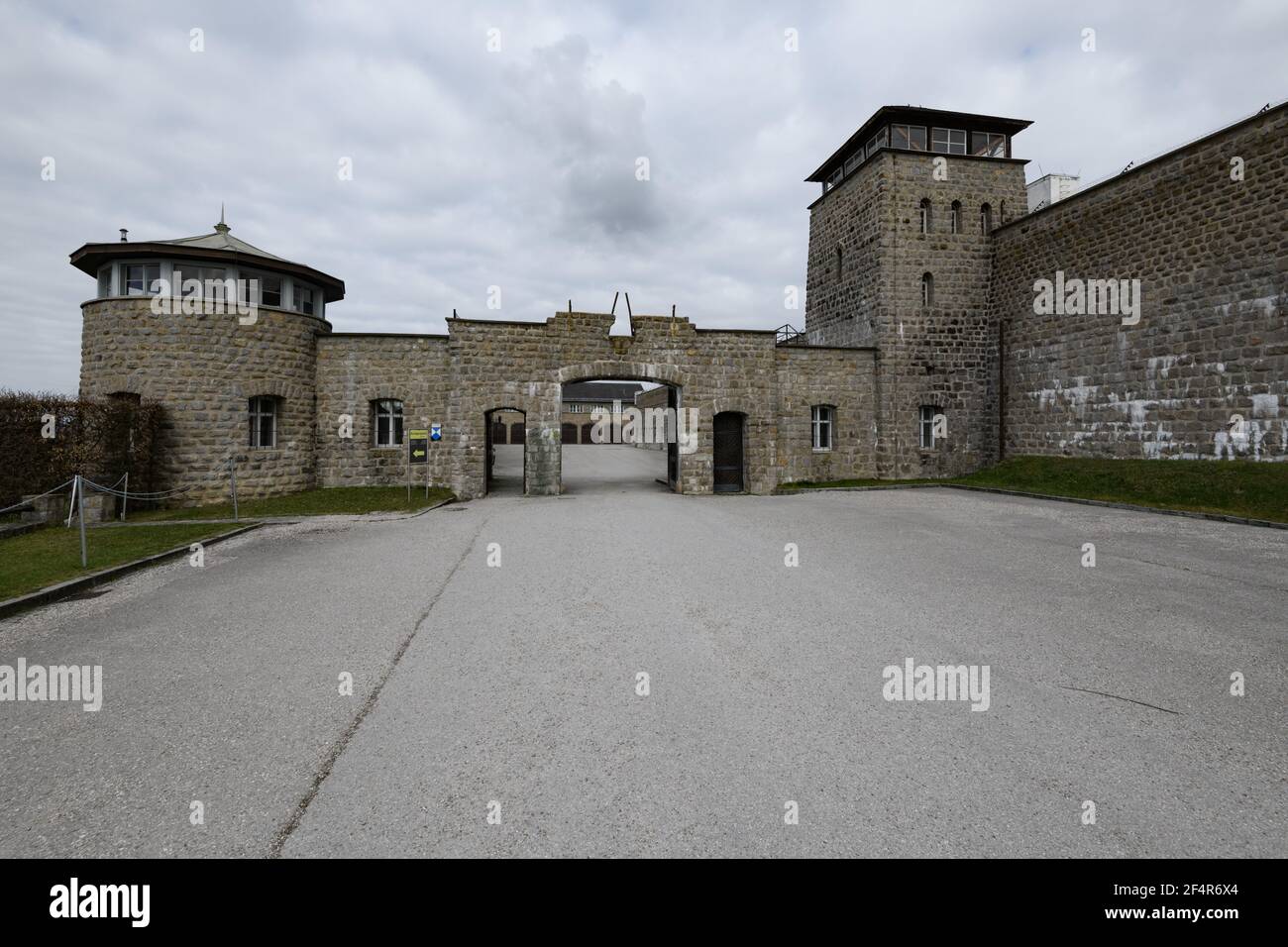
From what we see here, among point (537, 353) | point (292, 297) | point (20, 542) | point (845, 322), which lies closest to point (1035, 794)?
point (20, 542)

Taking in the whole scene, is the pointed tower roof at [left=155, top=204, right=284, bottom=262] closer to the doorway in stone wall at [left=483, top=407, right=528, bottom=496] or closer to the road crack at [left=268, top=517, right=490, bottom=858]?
the doorway in stone wall at [left=483, top=407, right=528, bottom=496]

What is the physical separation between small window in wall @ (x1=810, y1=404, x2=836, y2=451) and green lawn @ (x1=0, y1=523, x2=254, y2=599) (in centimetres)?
1697

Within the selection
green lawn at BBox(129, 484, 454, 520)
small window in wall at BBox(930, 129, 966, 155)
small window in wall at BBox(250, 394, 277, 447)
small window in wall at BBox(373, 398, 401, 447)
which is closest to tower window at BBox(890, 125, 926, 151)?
small window in wall at BBox(930, 129, 966, 155)

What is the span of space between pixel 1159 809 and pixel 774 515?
1079 centimetres

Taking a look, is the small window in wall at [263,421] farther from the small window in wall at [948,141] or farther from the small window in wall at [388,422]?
the small window in wall at [948,141]

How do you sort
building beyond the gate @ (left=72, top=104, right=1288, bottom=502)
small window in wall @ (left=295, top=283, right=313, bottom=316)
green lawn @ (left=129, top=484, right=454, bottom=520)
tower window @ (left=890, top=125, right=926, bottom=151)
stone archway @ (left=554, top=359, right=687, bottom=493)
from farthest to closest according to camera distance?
tower window @ (left=890, top=125, right=926, bottom=151) → stone archway @ (left=554, top=359, right=687, bottom=493) → small window in wall @ (left=295, top=283, right=313, bottom=316) → building beyond the gate @ (left=72, top=104, right=1288, bottom=502) → green lawn @ (left=129, top=484, right=454, bottom=520)

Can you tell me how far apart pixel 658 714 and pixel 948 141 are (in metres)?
25.8

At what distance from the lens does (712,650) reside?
510cm

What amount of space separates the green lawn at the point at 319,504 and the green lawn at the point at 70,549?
5.93 ft

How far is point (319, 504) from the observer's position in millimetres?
15180

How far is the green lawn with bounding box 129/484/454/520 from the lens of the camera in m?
13.9

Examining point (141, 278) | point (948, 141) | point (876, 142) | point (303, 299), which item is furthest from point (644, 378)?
point (948, 141)

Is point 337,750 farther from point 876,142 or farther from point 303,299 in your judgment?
point 876,142

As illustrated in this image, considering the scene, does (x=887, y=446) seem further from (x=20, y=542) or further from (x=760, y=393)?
(x=20, y=542)
